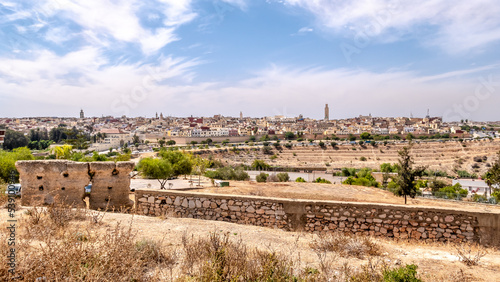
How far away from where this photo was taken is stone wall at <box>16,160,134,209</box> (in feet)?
23.8

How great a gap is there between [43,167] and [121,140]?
94.0m

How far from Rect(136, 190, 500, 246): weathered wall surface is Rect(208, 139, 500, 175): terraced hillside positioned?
56.8m

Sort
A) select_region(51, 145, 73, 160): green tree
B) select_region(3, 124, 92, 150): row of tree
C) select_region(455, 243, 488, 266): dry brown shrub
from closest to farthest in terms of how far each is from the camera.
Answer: select_region(455, 243, 488, 266): dry brown shrub
select_region(51, 145, 73, 160): green tree
select_region(3, 124, 92, 150): row of tree

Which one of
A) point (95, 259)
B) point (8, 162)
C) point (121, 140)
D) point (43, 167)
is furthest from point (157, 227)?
point (121, 140)

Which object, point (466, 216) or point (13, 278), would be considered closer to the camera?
point (13, 278)

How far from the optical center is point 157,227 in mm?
5895

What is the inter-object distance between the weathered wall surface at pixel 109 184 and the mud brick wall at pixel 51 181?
25 centimetres

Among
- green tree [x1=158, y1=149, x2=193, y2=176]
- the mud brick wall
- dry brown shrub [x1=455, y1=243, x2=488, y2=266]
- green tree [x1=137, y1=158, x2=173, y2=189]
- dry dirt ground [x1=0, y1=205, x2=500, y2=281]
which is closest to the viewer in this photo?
dry dirt ground [x1=0, y1=205, x2=500, y2=281]

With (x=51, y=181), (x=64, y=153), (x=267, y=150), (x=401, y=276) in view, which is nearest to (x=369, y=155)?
(x=267, y=150)

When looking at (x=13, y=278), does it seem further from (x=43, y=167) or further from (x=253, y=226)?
(x=43, y=167)

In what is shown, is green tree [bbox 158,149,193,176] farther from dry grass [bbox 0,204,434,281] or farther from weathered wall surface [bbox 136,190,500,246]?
dry grass [bbox 0,204,434,281]

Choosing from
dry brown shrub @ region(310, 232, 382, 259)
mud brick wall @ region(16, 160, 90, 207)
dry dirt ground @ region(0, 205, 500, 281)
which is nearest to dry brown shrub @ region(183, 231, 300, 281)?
dry dirt ground @ region(0, 205, 500, 281)

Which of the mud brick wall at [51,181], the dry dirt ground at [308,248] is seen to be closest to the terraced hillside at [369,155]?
the mud brick wall at [51,181]

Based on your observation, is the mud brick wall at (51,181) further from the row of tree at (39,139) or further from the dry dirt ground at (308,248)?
the row of tree at (39,139)
